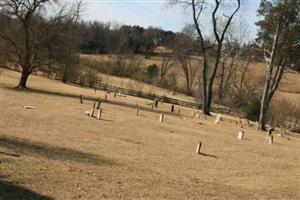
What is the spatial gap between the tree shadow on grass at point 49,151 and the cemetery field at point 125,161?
3cm

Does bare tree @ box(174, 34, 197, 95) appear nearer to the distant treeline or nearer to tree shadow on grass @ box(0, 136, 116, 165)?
the distant treeline

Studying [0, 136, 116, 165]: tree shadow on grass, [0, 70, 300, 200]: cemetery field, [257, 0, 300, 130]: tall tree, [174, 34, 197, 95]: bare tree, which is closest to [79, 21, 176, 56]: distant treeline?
[174, 34, 197, 95]: bare tree

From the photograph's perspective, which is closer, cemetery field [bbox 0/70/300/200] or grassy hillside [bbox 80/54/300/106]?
cemetery field [bbox 0/70/300/200]

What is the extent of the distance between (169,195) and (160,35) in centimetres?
13394

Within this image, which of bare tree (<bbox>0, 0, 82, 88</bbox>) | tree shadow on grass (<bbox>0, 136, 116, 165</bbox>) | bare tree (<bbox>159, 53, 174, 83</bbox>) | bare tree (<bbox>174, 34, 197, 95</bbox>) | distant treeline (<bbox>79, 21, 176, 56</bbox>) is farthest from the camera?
distant treeline (<bbox>79, 21, 176, 56</bbox>)

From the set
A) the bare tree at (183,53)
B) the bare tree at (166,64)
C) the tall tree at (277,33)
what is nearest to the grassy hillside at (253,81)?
the bare tree at (183,53)

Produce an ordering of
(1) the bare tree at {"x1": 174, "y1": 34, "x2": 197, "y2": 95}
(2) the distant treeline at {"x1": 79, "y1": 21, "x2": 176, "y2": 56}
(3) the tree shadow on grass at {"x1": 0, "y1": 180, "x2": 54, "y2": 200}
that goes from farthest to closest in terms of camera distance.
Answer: (2) the distant treeline at {"x1": 79, "y1": 21, "x2": 176, "y2": 56} < (1) the bare tree at {"x1": 174, "y1": 34, "x2": 197, "y2": 95} < (3) the tree shadow on grass at {"x1": 0, "y1": 180, "x2": 54, "y2": 200}

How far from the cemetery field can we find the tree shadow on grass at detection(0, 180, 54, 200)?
0.02m

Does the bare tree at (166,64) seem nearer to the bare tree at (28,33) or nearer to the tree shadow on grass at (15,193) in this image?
the bare tree at (28,33)

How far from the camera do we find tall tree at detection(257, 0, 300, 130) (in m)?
47.5

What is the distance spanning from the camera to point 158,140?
25891 mm

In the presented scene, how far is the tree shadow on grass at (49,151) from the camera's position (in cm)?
1682

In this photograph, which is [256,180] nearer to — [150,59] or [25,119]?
[25,119]

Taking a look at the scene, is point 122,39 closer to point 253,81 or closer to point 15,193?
point 253,81
